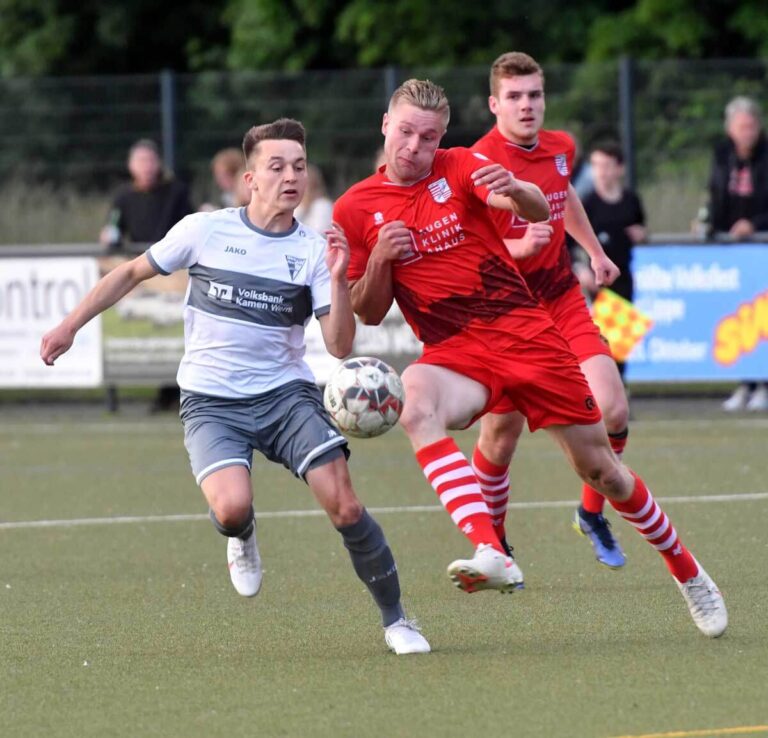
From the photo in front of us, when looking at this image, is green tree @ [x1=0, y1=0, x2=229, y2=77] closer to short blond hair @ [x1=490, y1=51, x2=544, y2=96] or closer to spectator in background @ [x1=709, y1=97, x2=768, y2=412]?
spectator in background @ [x1=709, y1=97, x2=768, y2=412]

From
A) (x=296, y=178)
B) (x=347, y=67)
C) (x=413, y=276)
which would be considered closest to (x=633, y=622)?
(x=413, y=276)

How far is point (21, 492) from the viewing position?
38.9 ft

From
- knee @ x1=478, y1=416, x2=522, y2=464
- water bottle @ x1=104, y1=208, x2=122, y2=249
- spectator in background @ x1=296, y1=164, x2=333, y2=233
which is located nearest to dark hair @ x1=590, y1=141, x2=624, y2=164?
spectator in background @ x1=296, y1=164, x2=333, y2=233

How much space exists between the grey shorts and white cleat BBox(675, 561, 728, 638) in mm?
1421

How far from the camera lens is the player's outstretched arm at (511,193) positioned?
664cm

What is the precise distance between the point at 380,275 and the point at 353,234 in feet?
0.96

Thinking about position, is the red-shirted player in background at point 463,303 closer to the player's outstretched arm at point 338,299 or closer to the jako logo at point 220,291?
the player's outstretched arm at point 338,299

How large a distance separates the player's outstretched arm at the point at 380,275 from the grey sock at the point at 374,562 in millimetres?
831

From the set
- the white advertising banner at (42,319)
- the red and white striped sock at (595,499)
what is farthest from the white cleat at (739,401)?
the red and white striped sock at (595,499)

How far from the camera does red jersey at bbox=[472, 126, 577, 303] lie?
8.23 metres

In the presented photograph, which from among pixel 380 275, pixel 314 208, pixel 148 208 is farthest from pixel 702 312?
pixel 380 275

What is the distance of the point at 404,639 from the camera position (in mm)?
6668

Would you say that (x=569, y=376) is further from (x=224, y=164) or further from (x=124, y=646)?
(x=224, y=164)

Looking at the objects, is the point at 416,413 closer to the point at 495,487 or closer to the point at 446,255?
the point at 446,255
